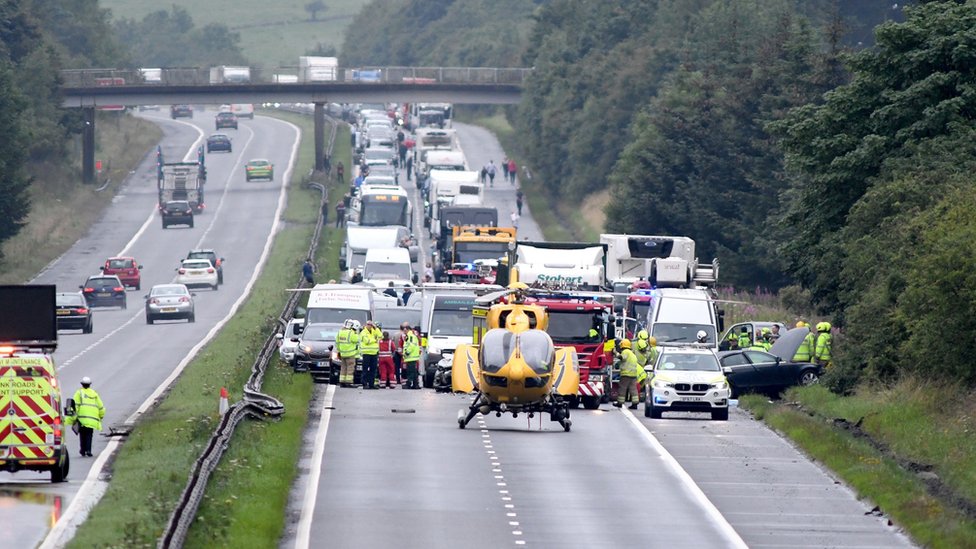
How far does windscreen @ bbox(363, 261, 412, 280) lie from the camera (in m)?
62.3

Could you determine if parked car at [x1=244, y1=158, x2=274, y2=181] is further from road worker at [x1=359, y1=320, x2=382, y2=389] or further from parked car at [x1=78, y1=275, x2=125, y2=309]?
road worker at [x1=359, y1=320, x2=382, y2=389]

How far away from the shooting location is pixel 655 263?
5138 centimetres

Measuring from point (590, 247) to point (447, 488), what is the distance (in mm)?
24353

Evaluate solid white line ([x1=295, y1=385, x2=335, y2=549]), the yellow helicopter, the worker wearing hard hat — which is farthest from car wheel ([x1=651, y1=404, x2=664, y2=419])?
the worker wearing hard hat

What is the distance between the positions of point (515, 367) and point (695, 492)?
509 cm

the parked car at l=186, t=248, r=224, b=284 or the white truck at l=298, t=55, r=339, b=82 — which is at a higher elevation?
the white truck at l=298, t=55, r=339, b=82

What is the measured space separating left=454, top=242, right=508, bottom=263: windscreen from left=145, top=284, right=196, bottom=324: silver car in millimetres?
10093

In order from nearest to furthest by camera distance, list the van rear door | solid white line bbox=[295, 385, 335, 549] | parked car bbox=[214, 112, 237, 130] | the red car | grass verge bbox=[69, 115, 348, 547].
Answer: grass verge bbox=[69, 115, 348, 547], solid white line bbox=[295, 385, 335, 549], the van rear door, the red car, parked car bbox=[214, 112, 237, 130]

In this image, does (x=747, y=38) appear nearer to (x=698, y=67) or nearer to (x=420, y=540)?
(x=698, y=67)

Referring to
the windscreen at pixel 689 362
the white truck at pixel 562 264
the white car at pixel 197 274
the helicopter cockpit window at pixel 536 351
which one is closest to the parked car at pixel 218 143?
the white car at pixel 197 274

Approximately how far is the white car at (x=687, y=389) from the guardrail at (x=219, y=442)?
7287 mm

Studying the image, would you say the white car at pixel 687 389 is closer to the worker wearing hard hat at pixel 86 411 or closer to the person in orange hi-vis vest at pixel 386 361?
the person in orange hi-vis vest at pixel 386 361

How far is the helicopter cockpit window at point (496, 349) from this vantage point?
30641 mm

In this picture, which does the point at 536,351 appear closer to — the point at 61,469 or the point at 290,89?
the point at 61,469
